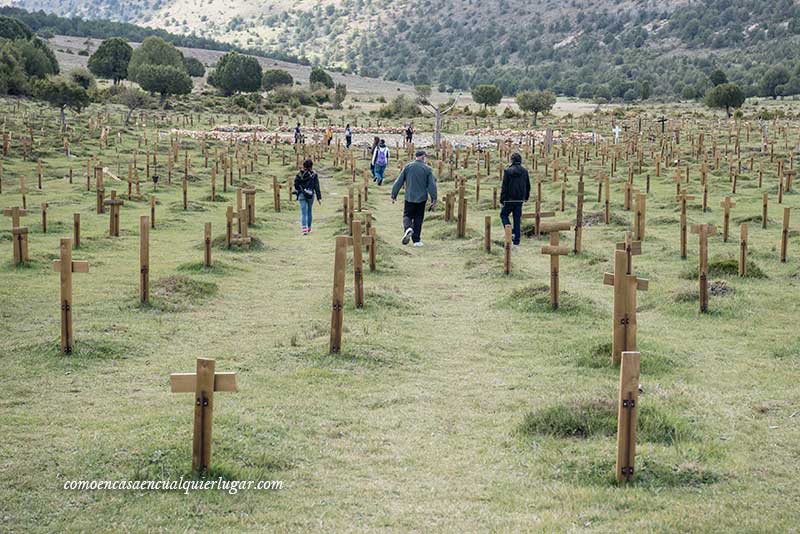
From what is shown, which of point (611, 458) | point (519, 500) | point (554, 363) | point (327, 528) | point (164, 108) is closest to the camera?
point (327, 528)

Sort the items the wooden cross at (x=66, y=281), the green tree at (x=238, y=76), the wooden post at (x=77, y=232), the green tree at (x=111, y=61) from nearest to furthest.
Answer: the wooden cross at (x=66, y=281) < the wooden post at (x=77, y=232) < the green tree at (x=238, y=76) < the green tree at (x=111, y=61)

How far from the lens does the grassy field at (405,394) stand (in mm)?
7414

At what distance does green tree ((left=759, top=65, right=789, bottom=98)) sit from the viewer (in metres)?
103

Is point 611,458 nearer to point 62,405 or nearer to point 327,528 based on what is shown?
point 327,528

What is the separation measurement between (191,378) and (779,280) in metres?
11.8

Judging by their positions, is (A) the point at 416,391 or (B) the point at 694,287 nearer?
(A) the point at 416,391

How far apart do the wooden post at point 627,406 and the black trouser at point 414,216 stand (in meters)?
12.0

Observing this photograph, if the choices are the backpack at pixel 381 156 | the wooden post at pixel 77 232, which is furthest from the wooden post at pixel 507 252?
the backpack at pixel 381 156

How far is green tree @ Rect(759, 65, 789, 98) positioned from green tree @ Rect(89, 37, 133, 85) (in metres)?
59.1

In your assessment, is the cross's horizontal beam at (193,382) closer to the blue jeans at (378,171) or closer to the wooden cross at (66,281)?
the wooden cross at (66,281)

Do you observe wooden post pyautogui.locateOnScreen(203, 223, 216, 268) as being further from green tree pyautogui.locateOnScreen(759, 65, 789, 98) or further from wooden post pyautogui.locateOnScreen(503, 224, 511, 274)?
green tree pyautogui.locateOnScreen(759, 65, 789, 98)

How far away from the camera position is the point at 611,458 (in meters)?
8.25

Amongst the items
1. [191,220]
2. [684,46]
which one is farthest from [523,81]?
[191,220]

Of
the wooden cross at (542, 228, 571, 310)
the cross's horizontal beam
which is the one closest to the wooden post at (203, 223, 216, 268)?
the wooden cross at (542, 228, 571, 310)
